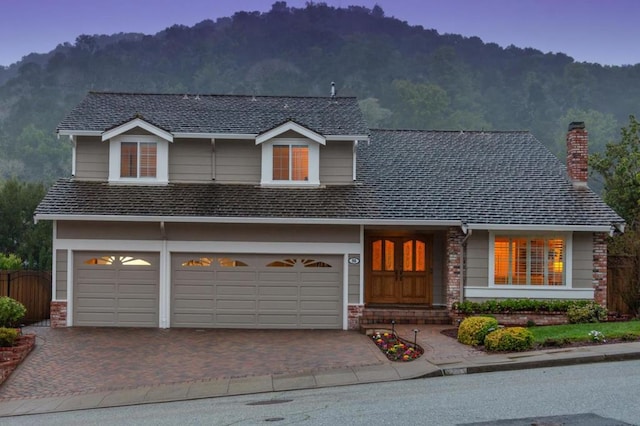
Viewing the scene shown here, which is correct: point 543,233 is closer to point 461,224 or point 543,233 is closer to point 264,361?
point 461,224

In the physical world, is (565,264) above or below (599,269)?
above

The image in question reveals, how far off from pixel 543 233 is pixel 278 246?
25.8 ft

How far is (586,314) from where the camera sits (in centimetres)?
1791

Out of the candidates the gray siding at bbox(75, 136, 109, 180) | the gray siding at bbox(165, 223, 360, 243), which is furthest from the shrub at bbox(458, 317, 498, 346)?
the gray siding at bbox(75, 136, 109, 180)

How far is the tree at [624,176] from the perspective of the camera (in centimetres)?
2531

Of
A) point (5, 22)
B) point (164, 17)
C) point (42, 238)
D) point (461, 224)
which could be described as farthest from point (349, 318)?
point (164, 17)

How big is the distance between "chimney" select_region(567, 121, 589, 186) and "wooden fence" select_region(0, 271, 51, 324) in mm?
16948

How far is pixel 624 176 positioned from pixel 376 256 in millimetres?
13120

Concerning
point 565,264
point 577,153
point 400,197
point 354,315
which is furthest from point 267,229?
point 577,153

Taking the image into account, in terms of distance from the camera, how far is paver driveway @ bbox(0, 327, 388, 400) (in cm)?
1274

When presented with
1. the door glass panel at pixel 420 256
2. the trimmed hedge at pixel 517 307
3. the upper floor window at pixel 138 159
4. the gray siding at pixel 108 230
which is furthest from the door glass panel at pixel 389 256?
the upper floor window at pixel 138 159

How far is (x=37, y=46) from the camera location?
133m

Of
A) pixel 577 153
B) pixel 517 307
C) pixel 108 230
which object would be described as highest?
pixel 577 153

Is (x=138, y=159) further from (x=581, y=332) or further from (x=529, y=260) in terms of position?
(x=581, y=332)
